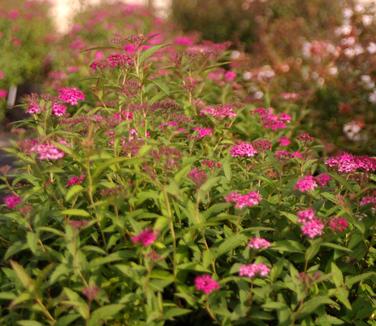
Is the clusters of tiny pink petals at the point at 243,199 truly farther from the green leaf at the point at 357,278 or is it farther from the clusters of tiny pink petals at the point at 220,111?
the clusters of tiny pink petals at the point at 220,111

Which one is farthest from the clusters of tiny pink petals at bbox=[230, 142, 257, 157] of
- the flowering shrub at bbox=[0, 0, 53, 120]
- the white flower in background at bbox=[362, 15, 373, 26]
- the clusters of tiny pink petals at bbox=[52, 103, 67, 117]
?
the flowering shrub at bbox=[0, 0, 53, 120]

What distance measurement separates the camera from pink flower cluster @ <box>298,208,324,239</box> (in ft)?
7.60

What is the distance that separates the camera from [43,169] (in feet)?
8.74

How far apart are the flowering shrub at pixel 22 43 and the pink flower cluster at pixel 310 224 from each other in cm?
616

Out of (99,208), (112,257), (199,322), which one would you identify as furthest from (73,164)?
(199,322)

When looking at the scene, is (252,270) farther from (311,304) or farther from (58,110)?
(58,110)

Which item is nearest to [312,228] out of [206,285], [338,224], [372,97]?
[338,224]

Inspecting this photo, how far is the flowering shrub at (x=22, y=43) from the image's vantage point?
834 cm

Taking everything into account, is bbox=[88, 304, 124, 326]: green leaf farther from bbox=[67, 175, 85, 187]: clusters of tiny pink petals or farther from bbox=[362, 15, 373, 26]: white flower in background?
bbox=[362, 15, 373, 26]: white flower in background

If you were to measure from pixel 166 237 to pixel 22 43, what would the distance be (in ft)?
24.3

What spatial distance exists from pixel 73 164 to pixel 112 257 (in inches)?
28.0

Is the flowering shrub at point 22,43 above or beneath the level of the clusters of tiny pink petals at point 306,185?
beneath

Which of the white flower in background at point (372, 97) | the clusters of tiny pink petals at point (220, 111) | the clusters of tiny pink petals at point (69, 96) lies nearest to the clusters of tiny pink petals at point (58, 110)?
the clusters of tiny pink petals at point (69, 96)

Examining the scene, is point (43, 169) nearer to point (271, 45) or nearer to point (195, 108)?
point (195, 108)
